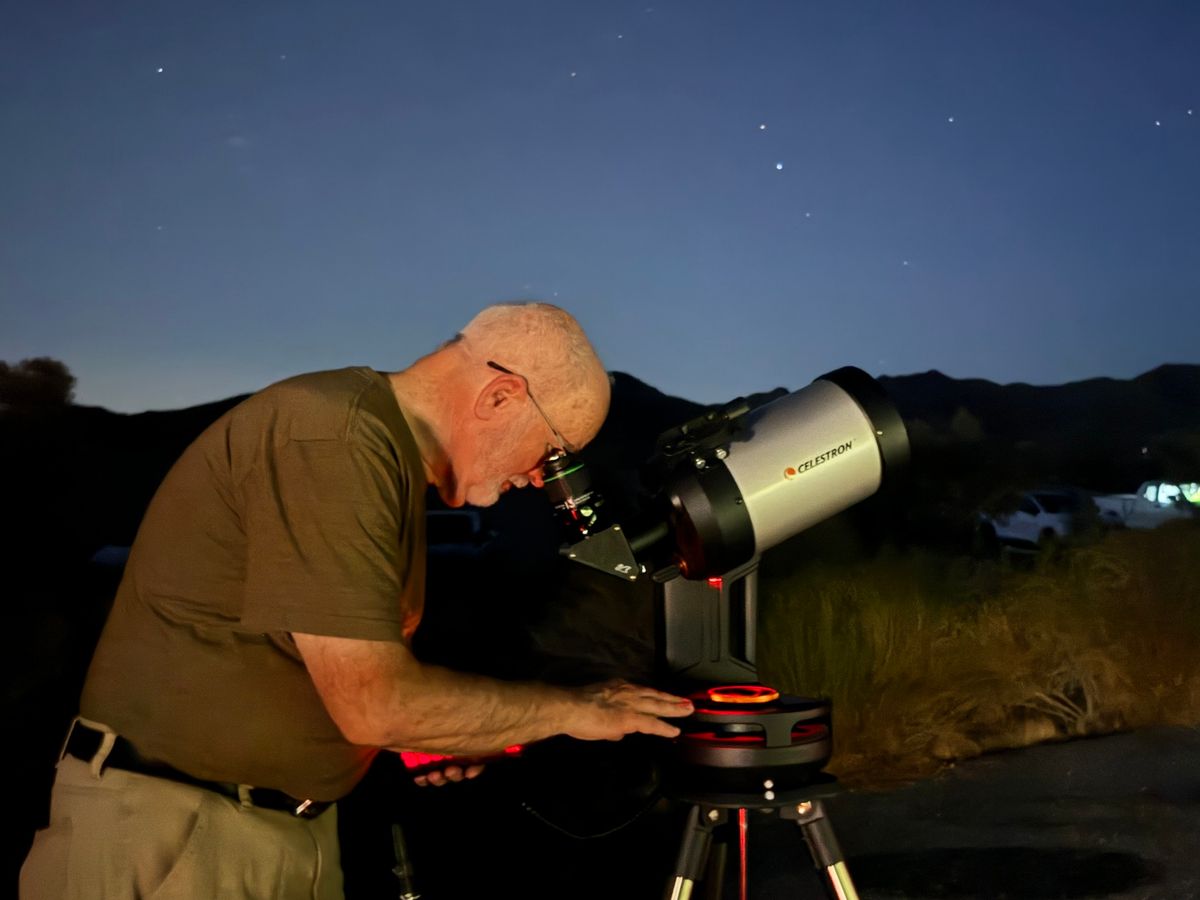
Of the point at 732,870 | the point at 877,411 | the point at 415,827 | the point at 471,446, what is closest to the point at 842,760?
the point at 732,870

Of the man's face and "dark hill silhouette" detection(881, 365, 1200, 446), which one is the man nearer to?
the man's face

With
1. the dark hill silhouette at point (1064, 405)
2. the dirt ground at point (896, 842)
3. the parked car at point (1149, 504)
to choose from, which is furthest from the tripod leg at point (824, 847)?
the dark hill silhouette at point (1064, 405)

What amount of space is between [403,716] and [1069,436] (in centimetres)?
704

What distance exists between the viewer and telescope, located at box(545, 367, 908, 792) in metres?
1.58

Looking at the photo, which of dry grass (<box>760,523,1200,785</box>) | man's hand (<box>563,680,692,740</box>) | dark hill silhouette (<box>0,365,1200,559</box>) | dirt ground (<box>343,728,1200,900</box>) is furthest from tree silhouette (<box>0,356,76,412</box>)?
man's hand (<box>563,680,692,740</box>)

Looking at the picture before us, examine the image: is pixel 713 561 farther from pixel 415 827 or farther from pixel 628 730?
pixel 415 827

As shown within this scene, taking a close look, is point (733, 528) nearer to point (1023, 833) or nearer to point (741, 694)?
point (741, 694)

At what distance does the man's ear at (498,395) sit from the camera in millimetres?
1435

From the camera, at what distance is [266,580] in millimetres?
1224

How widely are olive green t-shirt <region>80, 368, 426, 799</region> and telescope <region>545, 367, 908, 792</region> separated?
0.33 m

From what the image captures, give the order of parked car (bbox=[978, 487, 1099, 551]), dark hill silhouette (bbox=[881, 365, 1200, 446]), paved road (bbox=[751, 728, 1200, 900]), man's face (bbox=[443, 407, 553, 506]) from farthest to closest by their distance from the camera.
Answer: dark hill silhouette (bbox=[881, 365, 1200, 446])
parked car (bbox=[978, 487, 1099, 551])
paved road (bbox=[751, 728, 1200, 900])
man's face (bbox=[443, 407, 553, 506])

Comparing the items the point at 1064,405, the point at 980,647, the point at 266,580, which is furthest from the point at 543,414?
the point at 1064,405

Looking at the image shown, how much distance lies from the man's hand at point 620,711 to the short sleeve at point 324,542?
29 cm

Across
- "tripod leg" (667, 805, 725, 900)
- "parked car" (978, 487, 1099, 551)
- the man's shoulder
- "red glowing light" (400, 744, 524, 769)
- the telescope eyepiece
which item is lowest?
"tripod leg" (667, 805, 725, 900)
